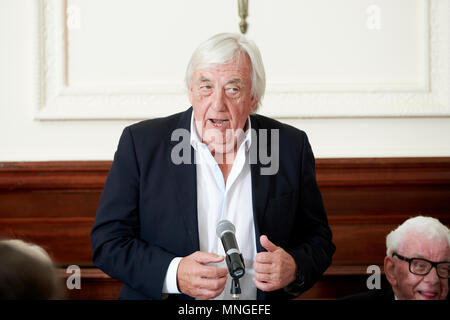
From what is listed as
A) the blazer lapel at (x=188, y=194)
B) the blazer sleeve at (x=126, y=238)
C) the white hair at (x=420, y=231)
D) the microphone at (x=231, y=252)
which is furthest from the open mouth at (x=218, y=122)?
the white hair at (x=420, y=231)

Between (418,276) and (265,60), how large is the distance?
1250 mm

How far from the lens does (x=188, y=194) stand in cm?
142

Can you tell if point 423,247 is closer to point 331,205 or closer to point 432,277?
point 432,277

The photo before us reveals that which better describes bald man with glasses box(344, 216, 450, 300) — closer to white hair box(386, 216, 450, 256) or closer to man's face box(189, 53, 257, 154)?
white hair box(386, 216, 450, 256)

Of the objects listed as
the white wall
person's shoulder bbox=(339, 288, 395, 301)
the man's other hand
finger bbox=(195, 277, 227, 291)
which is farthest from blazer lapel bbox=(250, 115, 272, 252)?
the white wall

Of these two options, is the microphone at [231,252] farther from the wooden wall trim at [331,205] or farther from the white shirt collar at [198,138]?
the wooden wall trim at [331,205]

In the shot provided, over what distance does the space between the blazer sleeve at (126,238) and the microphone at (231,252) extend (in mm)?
215

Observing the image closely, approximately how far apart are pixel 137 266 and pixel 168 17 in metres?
1.40

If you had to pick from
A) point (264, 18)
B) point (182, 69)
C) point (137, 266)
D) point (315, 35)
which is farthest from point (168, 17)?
point (137, 266)

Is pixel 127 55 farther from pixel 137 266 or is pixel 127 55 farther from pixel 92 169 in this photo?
pixel 137 266

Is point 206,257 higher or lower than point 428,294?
higher

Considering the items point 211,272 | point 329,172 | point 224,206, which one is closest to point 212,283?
point 211,272

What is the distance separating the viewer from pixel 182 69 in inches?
90.9

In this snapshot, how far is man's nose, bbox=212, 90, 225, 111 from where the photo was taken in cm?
144
